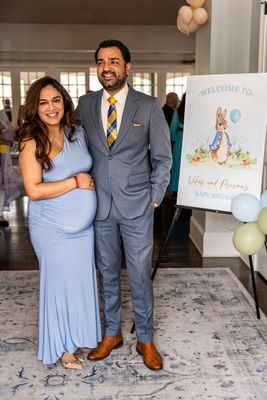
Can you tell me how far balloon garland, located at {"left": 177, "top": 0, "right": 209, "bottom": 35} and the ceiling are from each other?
489cm

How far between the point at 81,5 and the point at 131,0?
42.7 inches

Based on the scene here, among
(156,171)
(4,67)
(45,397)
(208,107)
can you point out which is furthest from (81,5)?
(45,397)

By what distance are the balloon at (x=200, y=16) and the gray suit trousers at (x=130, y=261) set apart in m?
2.58

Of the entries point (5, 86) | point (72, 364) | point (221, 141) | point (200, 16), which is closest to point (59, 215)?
point (72, 364)

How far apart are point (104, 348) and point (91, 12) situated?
874cm

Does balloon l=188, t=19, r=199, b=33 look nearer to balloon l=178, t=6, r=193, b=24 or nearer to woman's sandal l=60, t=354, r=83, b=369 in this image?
balloon l=178, t=6, r=193, b=24

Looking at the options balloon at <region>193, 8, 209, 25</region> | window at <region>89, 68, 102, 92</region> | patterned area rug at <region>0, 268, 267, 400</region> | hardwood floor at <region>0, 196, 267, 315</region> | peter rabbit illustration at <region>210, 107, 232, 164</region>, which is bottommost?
patterned area rug at <region>0, 268, 267, 400</region>

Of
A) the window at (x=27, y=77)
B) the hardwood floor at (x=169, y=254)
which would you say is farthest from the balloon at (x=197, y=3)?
the window at (x=27, y=77)

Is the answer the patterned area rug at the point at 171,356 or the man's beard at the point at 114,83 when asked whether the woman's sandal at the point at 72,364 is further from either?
the man's beard at the point at 114,83

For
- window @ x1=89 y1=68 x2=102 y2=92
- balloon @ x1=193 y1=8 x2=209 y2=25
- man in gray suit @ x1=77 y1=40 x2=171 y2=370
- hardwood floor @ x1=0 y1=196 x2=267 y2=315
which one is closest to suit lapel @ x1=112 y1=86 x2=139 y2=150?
man in gray suit @ x1=77 y1=40 x2=171 y2=370

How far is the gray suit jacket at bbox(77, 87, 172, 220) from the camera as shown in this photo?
7.88ft

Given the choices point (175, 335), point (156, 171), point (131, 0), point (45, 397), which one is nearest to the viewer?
point (45, 397)

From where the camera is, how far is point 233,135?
10.4 feet

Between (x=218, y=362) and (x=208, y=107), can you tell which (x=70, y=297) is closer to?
(x=218, y=362)
